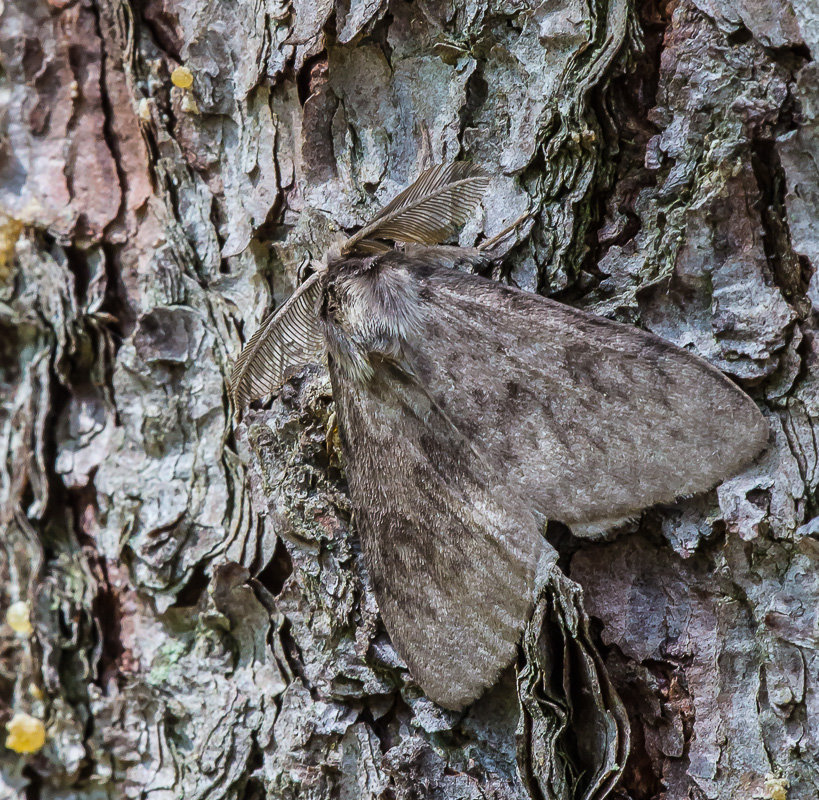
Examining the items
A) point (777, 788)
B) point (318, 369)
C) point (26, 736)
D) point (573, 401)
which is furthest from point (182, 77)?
point (777, 788)

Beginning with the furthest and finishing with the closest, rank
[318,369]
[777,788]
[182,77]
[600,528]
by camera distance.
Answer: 1. [182,77]
2. [318,369]
3. [600,528]
4. [777,788]

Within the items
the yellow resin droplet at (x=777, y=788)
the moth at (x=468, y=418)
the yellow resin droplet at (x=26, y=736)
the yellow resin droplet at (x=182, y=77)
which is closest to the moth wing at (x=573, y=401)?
the moth at (x=468, y=418)

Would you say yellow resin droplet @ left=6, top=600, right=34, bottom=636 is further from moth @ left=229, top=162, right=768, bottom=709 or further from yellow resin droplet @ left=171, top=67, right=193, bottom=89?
yellow resin droplet @ left=171, top=67, right=193, bottom=89

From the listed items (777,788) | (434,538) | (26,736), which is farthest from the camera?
(26,736)

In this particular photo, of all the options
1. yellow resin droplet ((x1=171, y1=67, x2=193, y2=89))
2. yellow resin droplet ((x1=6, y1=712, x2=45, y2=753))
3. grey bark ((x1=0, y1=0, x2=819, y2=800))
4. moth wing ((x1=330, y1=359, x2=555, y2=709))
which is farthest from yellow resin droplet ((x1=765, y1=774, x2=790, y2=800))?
yellow resin droplet ((x1=171, y1=67, x2=193, y2=89))

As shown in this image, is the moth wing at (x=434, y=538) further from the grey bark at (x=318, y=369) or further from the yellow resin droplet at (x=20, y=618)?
the yellow resin droplet at (x=20, y=618)

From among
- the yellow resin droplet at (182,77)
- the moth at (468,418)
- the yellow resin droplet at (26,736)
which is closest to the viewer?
the moth at (468,418)

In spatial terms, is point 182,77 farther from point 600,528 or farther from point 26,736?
point 26,736
